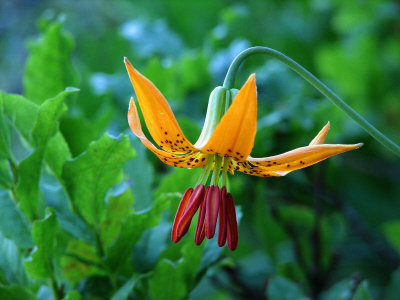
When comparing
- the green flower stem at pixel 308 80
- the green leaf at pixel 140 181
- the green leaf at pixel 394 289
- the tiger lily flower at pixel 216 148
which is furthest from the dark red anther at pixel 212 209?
the green leaf at pixel 394 289

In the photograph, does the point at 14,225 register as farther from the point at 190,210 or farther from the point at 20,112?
the point at 190,210

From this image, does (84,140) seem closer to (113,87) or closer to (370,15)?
(113,87)

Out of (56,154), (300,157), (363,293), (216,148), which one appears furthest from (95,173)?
(363,293)

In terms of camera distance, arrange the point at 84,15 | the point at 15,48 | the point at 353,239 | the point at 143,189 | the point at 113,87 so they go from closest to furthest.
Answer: the point at 143,189 → the point at 113,87 → the point at 353,239 → the point at 15,48 → the point at 84,15

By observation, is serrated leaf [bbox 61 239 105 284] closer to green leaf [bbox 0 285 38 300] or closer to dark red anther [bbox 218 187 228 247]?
green leaf [bbox 0 285 38 300]

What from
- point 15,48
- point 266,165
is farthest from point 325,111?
point 15,48

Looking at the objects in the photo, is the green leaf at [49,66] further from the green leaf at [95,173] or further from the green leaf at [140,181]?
the green leaf at [95,173]
